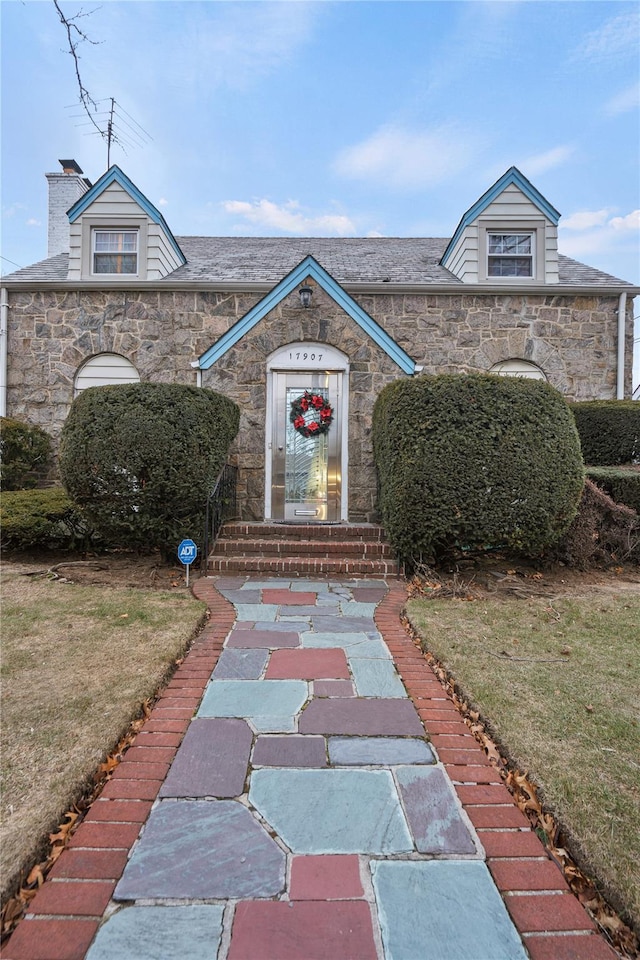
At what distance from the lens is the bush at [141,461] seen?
5.45m

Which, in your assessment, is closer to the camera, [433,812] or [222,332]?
[433,812]

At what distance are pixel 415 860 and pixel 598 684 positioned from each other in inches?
79.3

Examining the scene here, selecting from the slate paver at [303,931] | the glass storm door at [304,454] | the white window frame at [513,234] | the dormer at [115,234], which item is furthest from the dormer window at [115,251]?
the slate paver at [303,931]

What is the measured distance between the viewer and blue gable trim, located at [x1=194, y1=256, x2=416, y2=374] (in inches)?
307

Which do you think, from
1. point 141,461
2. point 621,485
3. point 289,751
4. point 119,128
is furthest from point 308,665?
point 119,128

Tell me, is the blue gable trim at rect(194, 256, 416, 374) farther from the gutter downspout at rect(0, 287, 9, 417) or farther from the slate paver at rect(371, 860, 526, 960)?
the slate paver at rect(371, 860, 526, 960)

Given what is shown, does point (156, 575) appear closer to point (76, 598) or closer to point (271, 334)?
point (76, 598)

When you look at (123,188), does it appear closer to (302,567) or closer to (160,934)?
(302,567)

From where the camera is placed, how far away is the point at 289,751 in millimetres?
2221

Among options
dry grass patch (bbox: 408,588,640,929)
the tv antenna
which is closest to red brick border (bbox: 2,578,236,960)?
dry grass patch (bbox: 408,588,640,929)

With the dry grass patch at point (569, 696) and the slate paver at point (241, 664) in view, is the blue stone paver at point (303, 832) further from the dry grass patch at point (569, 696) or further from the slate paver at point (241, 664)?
the dry grass patch at point (569, 696)

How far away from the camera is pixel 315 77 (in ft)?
25.1

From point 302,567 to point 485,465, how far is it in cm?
252

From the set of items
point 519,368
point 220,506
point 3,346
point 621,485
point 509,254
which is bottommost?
point 220,506
